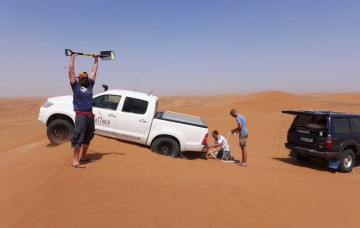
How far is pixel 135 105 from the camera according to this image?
880 centimetres

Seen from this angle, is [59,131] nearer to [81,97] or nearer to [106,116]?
[106,116]

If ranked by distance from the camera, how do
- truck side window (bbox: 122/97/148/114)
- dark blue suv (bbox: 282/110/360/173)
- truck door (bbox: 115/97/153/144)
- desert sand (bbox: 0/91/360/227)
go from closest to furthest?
desert sand (bbox: 0/91/360/227) → truck door (bbox: 115/97/153/144) → truck side window (bbox: 122/97/148/114) → dark blue suv (bbox: 282/110/360/173)

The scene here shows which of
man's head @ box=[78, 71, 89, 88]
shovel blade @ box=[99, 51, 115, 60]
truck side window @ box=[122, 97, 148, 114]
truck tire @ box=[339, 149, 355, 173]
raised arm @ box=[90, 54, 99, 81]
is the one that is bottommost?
truck tire @ box=[339, 149, 355, 173]

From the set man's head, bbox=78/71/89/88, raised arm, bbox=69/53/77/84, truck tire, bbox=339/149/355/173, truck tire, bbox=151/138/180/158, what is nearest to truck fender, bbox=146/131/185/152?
truck tire, bbox=151/138/180/158

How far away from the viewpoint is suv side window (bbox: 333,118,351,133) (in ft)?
30.8

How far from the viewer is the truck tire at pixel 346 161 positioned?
938 cm

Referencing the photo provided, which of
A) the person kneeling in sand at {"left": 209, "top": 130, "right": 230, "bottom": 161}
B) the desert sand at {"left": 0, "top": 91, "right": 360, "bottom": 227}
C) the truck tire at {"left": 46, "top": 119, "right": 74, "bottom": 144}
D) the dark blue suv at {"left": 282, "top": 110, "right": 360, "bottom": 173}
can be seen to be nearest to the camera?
the desert sand at {"left": 0, "top": 91, "right": 360, "bottom": 227}

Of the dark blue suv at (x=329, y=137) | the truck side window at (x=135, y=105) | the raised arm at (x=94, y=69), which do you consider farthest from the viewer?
the dark blue suv at (x=329, y=137)

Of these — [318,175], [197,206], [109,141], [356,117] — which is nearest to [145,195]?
[197,206]

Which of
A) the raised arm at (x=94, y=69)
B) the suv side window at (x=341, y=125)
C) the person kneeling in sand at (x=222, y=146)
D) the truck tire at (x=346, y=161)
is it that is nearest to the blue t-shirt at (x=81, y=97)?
the raised arm at (x=94, y=69)

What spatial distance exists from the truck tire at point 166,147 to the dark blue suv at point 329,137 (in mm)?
4351

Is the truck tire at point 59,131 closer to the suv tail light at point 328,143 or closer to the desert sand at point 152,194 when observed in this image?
the desert sand at point 152,194

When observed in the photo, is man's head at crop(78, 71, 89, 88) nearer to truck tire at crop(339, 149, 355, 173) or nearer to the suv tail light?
the suv tail light

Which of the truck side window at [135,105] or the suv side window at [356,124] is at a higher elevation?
the truck side window at [135,105]
